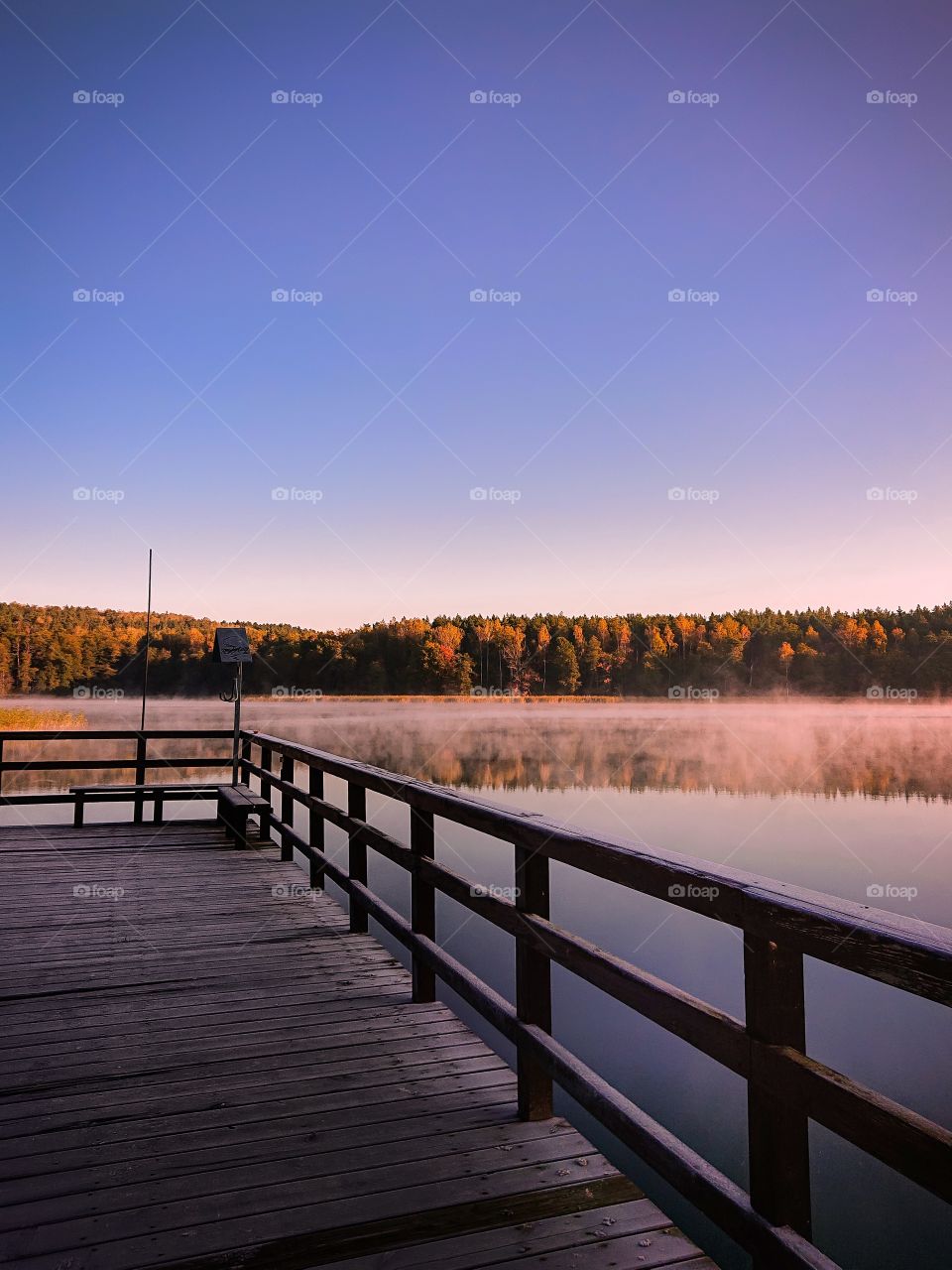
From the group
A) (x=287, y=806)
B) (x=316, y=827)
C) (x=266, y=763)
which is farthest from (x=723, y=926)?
(x=316, y=827)

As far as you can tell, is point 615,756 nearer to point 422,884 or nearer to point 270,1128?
point 422,884

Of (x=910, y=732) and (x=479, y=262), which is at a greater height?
(x=479, y=262)

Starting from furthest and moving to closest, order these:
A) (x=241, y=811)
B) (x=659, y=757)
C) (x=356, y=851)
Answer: (x=659, y=757) → (x=241, y=811) → (x=356, y=851)

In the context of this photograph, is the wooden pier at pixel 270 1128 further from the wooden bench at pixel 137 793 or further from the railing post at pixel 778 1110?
the wooden bench at pixel 137 793

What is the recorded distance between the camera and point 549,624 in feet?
325

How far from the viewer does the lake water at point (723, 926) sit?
524cm

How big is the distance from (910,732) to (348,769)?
69382 millimetres

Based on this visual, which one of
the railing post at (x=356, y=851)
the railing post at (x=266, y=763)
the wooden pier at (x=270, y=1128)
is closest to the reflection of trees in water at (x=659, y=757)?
the railing post at (x=266, y=763)

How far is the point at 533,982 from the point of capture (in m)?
2.61

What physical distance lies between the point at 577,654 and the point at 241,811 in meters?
89.8

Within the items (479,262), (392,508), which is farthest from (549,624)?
(479,262)

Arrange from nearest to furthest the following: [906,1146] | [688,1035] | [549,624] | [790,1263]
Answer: [906,1146] → [790,1263] → [688,1035] → [549,624]

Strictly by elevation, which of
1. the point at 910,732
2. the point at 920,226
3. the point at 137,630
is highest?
the point at 920,226

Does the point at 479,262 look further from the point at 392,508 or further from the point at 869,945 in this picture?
the point at 392,508
